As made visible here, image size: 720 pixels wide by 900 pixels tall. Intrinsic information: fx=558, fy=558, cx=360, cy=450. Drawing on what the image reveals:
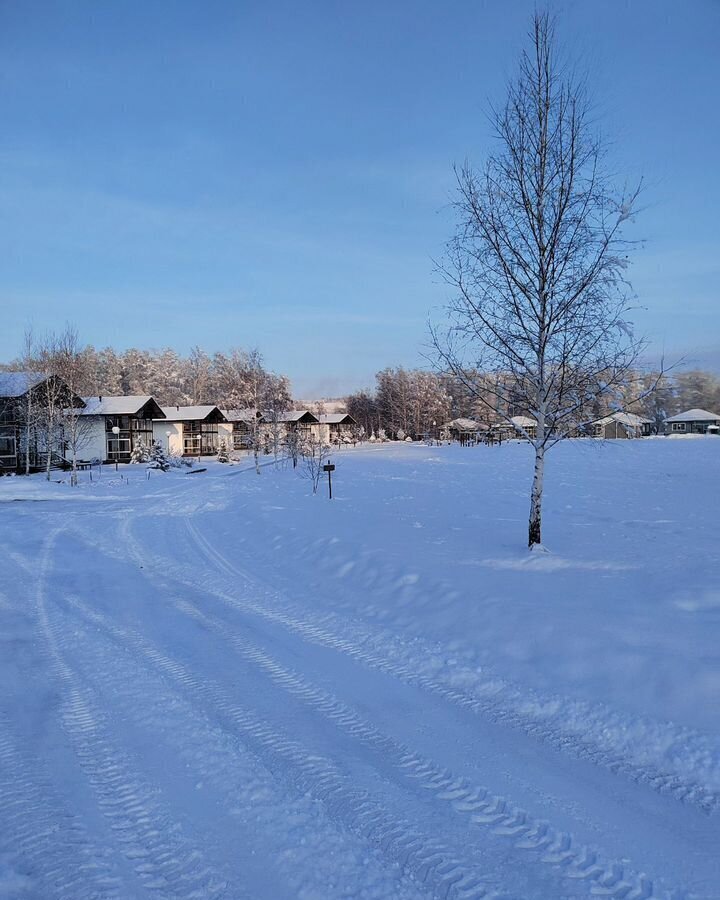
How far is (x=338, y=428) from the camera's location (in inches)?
3440

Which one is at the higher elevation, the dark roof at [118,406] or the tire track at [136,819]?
the dark roof at [118,406]

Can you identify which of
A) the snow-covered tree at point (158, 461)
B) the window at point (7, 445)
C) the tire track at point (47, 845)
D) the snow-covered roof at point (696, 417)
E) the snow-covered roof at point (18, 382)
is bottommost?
the tire track at point (47, 845)

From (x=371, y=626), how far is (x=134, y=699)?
2844 millimetres

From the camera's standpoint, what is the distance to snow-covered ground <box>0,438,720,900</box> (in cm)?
288

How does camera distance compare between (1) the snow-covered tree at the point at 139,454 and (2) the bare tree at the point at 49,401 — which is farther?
(1) the snow-covered tree at the point at 139,454

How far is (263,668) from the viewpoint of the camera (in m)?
5.45

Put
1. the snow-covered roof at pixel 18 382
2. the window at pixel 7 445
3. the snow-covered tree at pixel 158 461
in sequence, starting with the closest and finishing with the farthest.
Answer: the snow-covered roof at pixel 18 382
the window at pixel 7 445
the snow-covered tree at pixel 158 461

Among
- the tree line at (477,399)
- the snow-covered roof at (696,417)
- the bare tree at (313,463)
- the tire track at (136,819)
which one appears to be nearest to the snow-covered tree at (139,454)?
the bare tree at (313,463)

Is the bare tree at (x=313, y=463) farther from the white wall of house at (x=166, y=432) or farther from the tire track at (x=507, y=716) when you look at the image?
the white wall of house at (x=166, y=432)

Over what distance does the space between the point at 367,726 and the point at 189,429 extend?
2391 inches

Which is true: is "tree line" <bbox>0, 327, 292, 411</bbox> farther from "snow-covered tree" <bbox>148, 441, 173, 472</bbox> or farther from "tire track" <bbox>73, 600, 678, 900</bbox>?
"tire track" <bbox>73, 600, 678, 900</bbox>

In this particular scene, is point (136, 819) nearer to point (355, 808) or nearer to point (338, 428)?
point (355, 808)

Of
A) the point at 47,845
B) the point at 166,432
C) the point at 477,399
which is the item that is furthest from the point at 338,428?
the point at 47,845

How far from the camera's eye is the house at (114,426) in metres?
46.3
